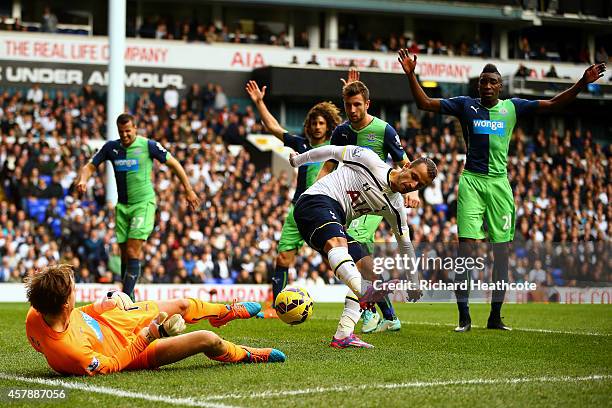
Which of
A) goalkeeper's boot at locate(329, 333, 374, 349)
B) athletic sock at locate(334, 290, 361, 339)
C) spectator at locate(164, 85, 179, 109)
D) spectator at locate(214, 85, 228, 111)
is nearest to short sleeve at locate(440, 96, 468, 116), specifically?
athletic sock at locate(334, 290, 361, 339)

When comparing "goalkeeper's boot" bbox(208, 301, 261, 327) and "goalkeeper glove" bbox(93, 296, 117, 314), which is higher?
"goalkeeper glove" bbox(93, 296, 117, 314)

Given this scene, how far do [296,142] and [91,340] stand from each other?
6.34 meters

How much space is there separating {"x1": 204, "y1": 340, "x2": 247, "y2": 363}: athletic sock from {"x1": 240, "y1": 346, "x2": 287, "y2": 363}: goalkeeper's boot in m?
0.05

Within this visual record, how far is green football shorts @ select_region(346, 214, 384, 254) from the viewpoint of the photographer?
11.0m

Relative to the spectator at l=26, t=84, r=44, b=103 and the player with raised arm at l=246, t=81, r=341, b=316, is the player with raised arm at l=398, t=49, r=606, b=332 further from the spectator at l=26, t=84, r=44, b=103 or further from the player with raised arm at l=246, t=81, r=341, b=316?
the spectator at l=26, t=84, r=44, b=103

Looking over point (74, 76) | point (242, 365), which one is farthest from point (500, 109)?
point (74, 76)

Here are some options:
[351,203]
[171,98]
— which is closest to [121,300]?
[351,203]

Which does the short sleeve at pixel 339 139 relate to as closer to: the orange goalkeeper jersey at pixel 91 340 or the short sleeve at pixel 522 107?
the short sleeve at pixel 522 107

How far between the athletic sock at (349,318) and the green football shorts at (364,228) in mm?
1738

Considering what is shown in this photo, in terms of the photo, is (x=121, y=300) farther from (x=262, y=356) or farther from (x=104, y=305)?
(x=262, y=356)

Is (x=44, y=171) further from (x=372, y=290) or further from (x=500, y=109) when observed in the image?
(x=372, y=290)

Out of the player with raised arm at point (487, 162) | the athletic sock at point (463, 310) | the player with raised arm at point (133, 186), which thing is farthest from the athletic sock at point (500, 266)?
the player with raised arm at point (133, 186)

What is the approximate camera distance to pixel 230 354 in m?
7.42

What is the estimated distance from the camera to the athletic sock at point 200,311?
794cm
